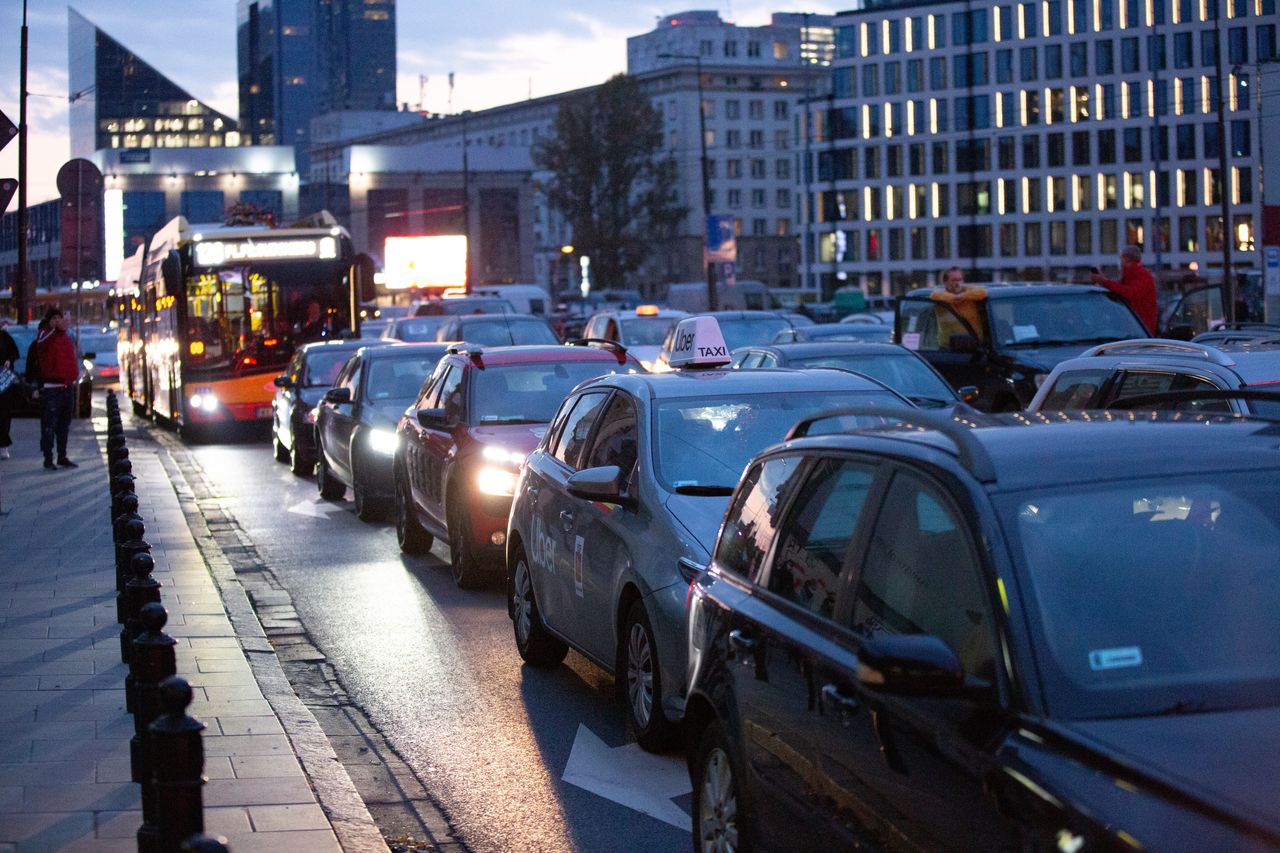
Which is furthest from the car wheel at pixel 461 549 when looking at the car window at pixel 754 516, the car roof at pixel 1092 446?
the car roof at pixel 1092 446

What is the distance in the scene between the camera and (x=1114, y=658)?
148 inches

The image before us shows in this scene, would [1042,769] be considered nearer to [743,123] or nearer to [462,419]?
[462,419]

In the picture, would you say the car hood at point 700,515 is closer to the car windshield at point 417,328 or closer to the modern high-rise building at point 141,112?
the car windshield at point 417,328

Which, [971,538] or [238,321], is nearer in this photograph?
[971,538]

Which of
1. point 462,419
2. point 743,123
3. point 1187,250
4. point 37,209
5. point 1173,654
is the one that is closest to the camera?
point 1173,654

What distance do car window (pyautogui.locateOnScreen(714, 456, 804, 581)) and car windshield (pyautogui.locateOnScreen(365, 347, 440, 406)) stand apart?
12.3 meters

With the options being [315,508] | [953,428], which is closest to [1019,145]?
[315,508]

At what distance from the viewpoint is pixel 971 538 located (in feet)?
13.1

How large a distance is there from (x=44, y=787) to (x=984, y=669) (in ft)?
13.4

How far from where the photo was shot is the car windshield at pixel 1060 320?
723 inches

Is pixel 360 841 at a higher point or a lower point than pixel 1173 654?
lower

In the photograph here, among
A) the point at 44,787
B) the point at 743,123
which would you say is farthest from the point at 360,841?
the point at 743,123

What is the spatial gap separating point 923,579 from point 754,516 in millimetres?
1224

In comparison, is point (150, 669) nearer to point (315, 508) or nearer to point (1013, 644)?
point (1013, 644)
